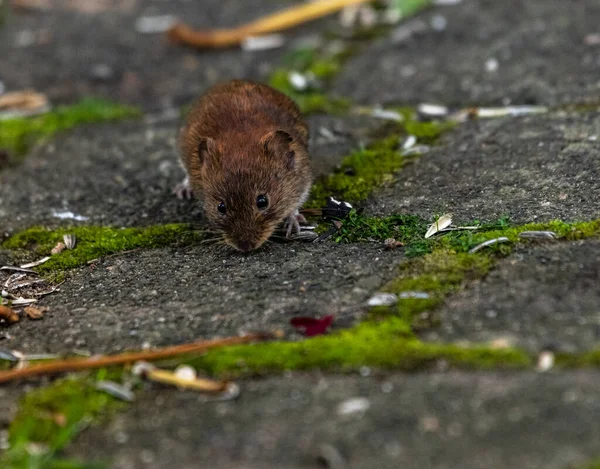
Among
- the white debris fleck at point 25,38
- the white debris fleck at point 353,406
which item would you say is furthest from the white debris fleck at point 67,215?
the white debris fleck at point 25,38

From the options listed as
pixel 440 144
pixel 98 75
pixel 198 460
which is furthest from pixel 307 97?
pixel 198 460

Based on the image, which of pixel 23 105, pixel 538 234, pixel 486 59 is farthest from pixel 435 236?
pixel 23 105

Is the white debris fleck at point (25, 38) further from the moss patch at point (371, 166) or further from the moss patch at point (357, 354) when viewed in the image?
the moss patch at point (357, 354)

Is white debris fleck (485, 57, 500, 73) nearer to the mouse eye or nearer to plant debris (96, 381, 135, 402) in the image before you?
the mouse eye

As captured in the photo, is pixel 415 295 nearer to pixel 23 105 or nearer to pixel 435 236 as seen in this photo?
pixel 435 236

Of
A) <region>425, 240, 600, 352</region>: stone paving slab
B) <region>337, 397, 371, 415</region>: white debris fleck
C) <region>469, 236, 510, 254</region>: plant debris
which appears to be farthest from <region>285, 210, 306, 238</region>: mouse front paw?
<region>337, 397, 371, 415</region>: white debris fleck
